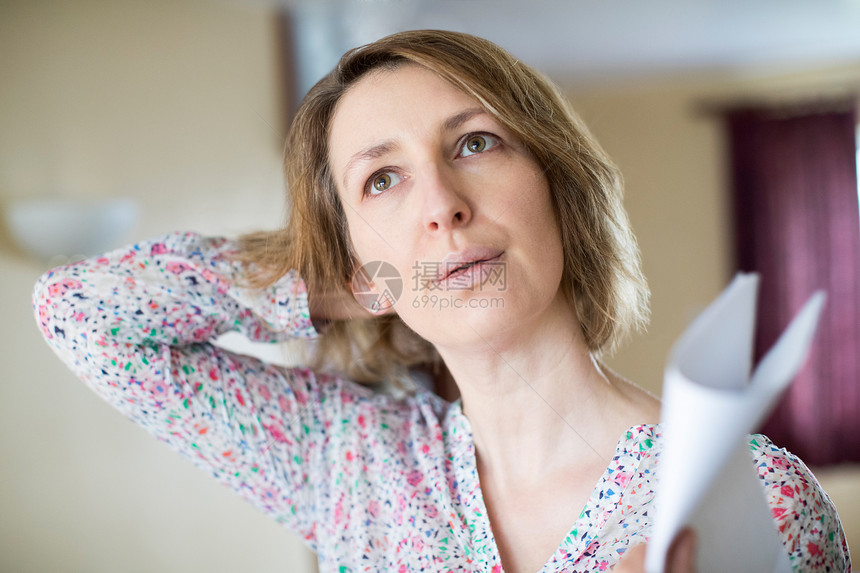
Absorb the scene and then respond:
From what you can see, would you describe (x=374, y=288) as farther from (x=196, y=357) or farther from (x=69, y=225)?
(x=69, y=225)

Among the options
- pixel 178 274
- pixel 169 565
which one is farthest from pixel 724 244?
pixel 169 565

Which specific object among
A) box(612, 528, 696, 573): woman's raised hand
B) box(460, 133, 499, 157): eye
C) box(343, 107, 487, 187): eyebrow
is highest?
box(343, 107, 487, 187): eyebrow

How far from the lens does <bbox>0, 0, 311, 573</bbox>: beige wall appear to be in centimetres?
62

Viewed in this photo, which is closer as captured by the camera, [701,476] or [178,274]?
[701,476]

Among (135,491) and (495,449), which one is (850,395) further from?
(135,491)

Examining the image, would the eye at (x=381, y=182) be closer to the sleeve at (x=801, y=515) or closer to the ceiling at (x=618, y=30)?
the ceiling at (x=618, y=30)

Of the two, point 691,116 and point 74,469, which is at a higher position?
point 691,116

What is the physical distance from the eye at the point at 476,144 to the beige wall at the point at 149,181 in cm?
20

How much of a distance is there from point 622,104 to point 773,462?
1.25ft

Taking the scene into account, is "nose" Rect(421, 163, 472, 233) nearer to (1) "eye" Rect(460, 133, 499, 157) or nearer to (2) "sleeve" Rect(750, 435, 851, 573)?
(1) "eye" Rect(460, 133, 499, 157)

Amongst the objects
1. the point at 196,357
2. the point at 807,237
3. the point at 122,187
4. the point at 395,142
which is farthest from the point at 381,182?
the point at 807,237

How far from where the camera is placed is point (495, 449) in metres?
0.53

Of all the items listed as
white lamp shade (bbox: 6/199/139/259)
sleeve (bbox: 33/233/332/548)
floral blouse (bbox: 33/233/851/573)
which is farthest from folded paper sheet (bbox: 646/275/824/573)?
white lamp shade (bbox: 6/199/139/259)

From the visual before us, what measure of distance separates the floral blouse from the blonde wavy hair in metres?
0.05
